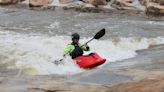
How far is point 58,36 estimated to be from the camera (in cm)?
1644

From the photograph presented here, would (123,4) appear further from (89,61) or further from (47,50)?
(89,61)

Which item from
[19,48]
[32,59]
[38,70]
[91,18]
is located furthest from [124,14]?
[38,70]

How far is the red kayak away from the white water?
0.14 metres

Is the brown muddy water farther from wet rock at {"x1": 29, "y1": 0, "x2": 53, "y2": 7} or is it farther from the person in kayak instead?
wet rock at {"x1": 29, "y1": 0, "x2": 53, "y2": 7}

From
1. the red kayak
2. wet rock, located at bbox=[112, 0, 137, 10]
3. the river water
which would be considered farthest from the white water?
wet rock, located at bbox=[112, 0, 137, 10]

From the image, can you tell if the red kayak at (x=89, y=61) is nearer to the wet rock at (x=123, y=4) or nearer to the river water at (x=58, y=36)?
the river water at (x=58, y=36)

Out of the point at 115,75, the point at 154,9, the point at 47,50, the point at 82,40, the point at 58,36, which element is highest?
the point at 115,75

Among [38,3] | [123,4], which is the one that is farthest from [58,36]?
[38,3]

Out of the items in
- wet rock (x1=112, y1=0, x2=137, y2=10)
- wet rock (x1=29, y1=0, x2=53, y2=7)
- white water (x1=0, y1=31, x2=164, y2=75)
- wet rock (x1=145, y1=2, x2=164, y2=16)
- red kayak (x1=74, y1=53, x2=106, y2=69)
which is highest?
red kayak (x1=74, y1=53, x2=106, y2=69)

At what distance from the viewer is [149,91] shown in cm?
448

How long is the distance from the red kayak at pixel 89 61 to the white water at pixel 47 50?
0.14 metres

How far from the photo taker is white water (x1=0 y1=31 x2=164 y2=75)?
33.7 feet

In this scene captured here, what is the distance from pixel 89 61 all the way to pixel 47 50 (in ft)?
Result: 11.6

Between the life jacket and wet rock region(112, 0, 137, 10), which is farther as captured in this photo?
wet rock region(112, 0, 137, 10)
